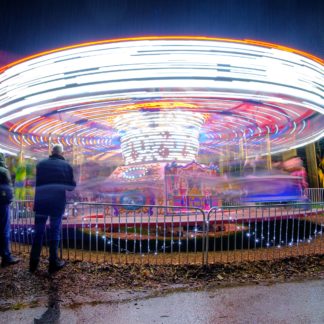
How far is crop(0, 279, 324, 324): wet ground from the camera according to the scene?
311 centimetres

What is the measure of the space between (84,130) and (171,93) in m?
7.87

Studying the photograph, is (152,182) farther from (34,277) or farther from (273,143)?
(273,143)

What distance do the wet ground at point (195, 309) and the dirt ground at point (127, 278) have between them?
18 cm

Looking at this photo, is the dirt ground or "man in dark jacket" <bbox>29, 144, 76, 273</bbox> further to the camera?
"man in dark jacket" <bbox>29, 144, 76, 273</bbox>

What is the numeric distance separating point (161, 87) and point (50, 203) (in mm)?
4936

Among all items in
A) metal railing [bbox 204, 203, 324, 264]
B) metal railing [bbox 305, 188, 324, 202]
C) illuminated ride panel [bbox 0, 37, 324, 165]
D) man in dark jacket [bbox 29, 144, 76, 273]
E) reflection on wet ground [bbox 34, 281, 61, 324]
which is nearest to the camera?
reflection on wet ground [bbox 34, 281, 61, 324]

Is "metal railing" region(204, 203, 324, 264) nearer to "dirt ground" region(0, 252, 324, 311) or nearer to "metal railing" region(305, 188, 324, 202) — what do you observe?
"dirt ground" region(0, 252, 324, 311)

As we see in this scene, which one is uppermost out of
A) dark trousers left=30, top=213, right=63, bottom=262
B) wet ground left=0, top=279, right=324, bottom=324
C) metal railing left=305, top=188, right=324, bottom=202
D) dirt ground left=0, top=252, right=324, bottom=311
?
metal railing left=305, top=188, right=324, bottom=202

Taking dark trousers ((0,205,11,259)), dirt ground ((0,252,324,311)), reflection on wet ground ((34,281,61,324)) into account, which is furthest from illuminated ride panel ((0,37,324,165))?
reflection on wet ground ((34,281,61,324))

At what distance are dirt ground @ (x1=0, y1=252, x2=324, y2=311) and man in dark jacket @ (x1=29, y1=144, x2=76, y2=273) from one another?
222mm

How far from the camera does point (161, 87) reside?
27.3 feet

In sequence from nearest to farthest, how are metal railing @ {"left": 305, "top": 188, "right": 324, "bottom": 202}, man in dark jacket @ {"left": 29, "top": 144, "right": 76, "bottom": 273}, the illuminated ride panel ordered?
1. man in dark jacket @ {"left": 29, "top": 144, "right": 76, "bottom": 273}
2. the illuminated ride panel
3. metal railing @ {"left": 305, "top": 188, "right": 324, "bottom": 202}

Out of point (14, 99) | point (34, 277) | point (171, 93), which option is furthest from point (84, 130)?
point (34, 277)

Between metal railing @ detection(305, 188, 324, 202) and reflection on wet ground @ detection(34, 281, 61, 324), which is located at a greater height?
metal railing @ detection(305, 188, 324, 202)
